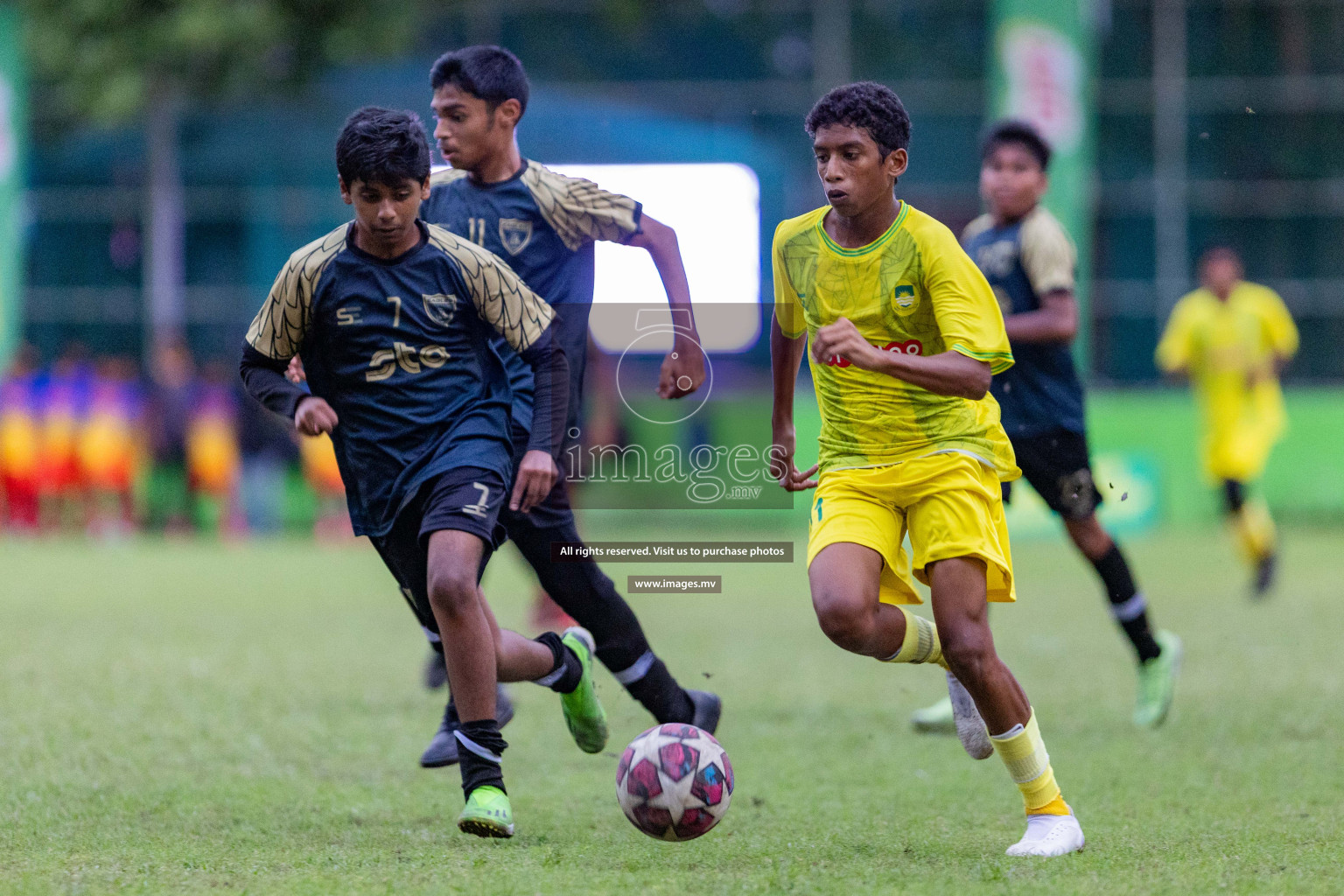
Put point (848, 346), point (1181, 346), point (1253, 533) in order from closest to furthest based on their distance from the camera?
point (848, 346), point (1253, 533), point (1181, 346)

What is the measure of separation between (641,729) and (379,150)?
9.31 ft

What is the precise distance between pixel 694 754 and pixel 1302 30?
21.7 m

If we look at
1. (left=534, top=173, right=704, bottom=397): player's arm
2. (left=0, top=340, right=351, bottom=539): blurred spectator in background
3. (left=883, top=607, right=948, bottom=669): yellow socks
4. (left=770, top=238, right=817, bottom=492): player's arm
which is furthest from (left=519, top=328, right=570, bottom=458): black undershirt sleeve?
(left=0, top=340, right=351, bottom=539): blurred spectator in background

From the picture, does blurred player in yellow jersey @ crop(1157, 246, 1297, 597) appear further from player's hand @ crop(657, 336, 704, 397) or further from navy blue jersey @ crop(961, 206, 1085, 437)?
player's hand @ crop(657, 336, 704, 397)

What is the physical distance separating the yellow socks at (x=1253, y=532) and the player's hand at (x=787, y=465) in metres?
7.48

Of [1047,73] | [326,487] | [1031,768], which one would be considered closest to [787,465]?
[1031,768]

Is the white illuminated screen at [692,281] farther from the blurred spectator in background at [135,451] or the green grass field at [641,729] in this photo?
the blurred spectator in background at [135,451]

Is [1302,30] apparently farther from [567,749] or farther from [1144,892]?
[1144,892]

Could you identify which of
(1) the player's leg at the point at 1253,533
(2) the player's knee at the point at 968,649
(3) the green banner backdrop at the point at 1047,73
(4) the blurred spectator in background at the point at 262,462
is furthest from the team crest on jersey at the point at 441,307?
(3) the green banner backdrop at the point at 1047,73

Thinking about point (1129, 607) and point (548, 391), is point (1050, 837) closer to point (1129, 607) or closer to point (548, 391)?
point (548, 391)

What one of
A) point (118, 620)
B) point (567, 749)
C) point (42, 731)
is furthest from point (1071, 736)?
point (118, 620)

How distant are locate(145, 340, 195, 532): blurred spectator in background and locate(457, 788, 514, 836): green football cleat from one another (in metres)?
15.4

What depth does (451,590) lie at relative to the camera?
4.61 meters

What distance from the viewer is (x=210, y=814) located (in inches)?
198
